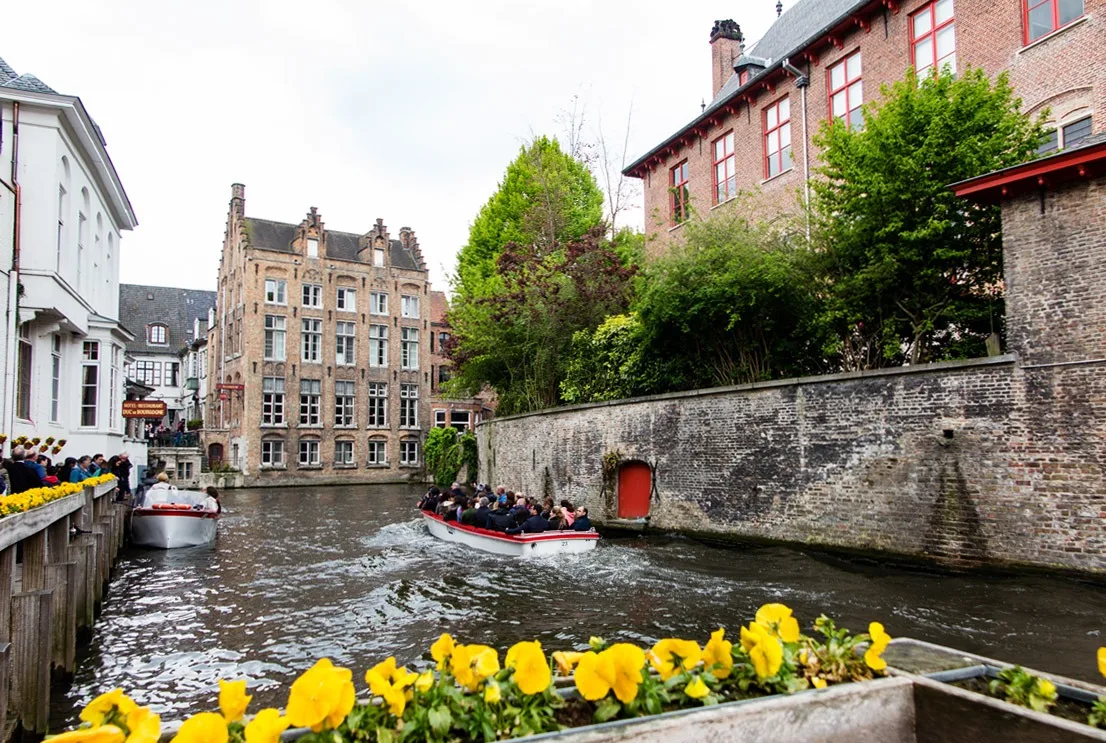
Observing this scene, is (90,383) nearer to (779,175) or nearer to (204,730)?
(779,175)

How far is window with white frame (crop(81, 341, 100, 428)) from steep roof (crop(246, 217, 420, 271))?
22.6 m

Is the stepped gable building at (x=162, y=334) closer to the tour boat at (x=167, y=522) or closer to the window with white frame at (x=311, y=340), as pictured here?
the window with white frame at (x=311, y=340)

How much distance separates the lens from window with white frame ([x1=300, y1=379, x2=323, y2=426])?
40594mm

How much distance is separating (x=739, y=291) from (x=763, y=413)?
2648 millimetres

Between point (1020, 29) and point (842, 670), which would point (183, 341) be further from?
point (842, 670)

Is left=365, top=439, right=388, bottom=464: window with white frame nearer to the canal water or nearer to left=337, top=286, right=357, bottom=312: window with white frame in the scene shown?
left=337, top=286, right=357, bottom=312: window with white frame

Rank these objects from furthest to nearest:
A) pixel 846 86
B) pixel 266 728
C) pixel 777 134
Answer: pixel 777 134
pixel 846 86
pixel 266 728

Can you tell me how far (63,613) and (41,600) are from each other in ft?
5.04

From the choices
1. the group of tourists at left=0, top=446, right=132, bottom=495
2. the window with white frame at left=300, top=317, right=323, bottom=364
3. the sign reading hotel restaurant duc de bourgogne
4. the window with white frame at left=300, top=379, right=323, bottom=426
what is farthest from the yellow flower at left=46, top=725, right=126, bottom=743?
the window with white frame at left=300, top=317, right=323, bottom=364

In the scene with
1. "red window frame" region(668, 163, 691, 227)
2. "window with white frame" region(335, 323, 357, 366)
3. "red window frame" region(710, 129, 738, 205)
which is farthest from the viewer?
"window with white frame" region(335, 323, 357, 366)

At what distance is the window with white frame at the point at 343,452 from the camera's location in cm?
4112

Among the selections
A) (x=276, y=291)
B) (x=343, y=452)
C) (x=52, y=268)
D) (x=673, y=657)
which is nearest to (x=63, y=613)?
(x=673, y=657)

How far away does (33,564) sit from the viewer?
6.96 metres

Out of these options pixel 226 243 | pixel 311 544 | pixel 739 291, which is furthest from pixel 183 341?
pixel 739 291
